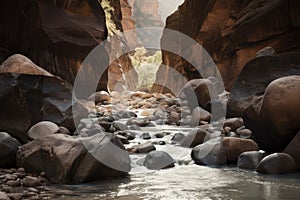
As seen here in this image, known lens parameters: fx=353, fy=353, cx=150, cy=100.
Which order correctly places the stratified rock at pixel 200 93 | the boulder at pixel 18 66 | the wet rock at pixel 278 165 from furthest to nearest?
the stratified rock at pixel 200 93 → the boulder at pixel 18 66 → the wet rock at pixel 278 165

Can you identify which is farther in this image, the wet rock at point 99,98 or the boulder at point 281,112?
the wet rock at point 99,98

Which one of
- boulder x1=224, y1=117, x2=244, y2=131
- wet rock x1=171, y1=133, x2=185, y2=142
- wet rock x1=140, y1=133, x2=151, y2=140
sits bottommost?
wet rock x1=140, y1=133, x2=151, y2=140

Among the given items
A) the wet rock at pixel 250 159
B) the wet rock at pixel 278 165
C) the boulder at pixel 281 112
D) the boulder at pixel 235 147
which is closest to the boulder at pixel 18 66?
the boulder at pixel 235 147

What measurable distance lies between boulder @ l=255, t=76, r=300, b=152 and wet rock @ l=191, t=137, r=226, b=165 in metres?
0.62

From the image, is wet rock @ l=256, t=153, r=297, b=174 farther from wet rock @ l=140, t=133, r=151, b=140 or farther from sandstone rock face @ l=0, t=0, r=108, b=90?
sandstone rock face @ l=0, t=0, r=108, b=90

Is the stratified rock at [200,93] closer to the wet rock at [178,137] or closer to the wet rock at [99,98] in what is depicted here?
the wet rock at [178,137]

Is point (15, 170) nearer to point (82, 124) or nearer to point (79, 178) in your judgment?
point (79, 178)

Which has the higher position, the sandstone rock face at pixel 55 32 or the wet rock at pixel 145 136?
the sandstone rock face at pixel 55 32

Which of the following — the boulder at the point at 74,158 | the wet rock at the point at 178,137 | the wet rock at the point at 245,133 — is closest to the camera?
the boulder at the point at 74,158

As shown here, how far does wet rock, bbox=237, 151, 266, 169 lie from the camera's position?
4219mm

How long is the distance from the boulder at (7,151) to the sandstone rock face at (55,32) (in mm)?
6508

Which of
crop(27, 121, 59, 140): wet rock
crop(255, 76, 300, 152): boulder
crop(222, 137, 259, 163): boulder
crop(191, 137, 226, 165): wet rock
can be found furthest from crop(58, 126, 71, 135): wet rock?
crop(255, 76, 300, 152): boulder

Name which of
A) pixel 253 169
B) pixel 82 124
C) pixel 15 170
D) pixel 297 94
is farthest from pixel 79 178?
pixel 82 124

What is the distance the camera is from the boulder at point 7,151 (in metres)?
3.93
